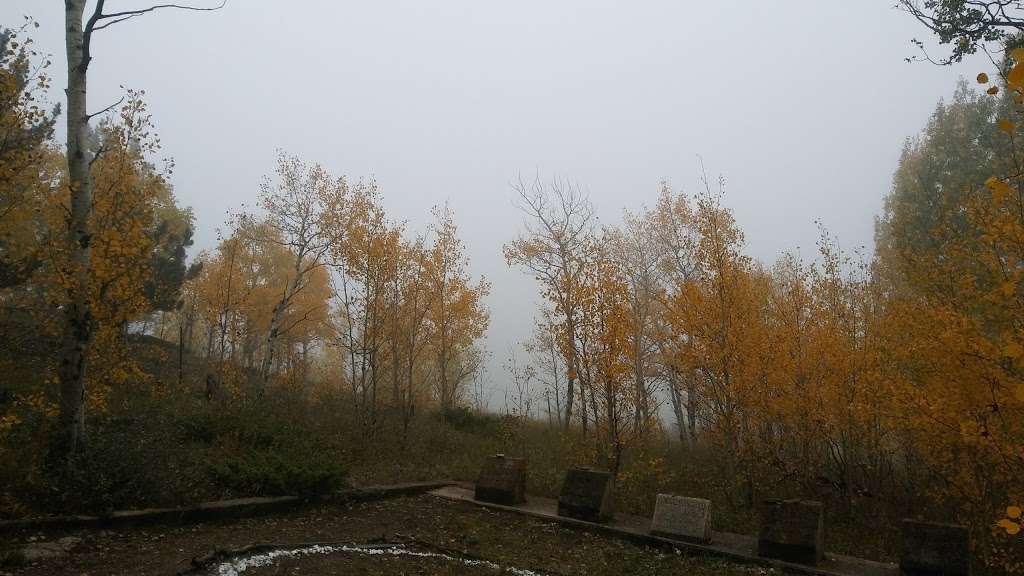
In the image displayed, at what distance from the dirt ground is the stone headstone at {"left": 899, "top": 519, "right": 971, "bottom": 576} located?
70.8 inches

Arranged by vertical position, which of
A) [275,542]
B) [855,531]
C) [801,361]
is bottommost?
[855,531]

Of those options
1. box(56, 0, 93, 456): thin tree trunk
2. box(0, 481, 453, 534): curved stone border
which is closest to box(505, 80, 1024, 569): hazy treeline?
box(0, 481, 453, 534): curved stone border

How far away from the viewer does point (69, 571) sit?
5184mm

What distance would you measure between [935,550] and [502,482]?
5950mm

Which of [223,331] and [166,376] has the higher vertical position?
[223,331]

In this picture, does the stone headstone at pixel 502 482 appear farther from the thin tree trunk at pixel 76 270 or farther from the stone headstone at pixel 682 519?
the thin tree trunk at pixel 76 270

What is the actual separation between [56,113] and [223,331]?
24.6ft

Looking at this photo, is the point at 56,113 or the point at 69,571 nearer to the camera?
the point at 69,571

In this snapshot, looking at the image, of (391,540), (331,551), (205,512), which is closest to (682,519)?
(391,540)

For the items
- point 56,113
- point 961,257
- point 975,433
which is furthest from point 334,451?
point 56,113

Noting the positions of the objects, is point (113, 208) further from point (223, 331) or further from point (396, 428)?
point (396, 428)

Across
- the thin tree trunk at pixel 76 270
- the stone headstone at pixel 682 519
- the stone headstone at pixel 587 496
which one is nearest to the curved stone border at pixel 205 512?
the thin tree trunk at pixel 76 270

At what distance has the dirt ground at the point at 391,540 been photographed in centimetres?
570

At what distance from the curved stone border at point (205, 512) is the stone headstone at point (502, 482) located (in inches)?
52.5
